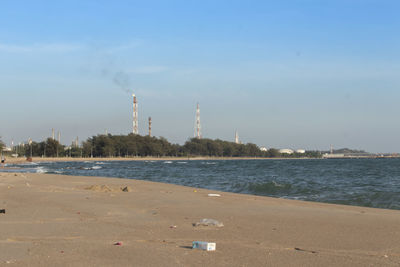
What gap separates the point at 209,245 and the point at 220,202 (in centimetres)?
769

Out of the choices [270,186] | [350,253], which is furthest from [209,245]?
[270,186]

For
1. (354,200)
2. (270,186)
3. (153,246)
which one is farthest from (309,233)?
(270,186)

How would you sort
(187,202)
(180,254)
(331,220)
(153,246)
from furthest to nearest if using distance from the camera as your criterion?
(187,202), (331,220), (153,246), (180,254)

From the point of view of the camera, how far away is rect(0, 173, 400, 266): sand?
567 cm

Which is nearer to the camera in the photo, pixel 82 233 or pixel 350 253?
pixel 350 253

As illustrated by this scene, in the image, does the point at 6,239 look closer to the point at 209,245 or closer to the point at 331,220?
the point at 209,245

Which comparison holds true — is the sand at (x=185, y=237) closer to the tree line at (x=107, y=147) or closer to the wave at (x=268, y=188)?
the wave at (x=268, y=188)

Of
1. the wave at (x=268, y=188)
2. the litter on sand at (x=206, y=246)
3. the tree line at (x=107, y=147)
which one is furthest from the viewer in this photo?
the tree line at (x=107, y=147)

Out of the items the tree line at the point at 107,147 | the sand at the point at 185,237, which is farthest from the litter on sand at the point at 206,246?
the tree line at the point at 107,147

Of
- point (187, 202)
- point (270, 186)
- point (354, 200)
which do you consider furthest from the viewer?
point (270, 186)

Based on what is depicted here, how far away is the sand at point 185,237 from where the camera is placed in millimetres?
5672

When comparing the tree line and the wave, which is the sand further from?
the tree line

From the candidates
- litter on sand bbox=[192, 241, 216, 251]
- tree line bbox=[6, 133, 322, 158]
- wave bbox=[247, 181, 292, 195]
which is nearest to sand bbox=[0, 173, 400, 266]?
litter on sand bbox=[192, 241, 216, 251]

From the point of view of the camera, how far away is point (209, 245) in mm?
6227
